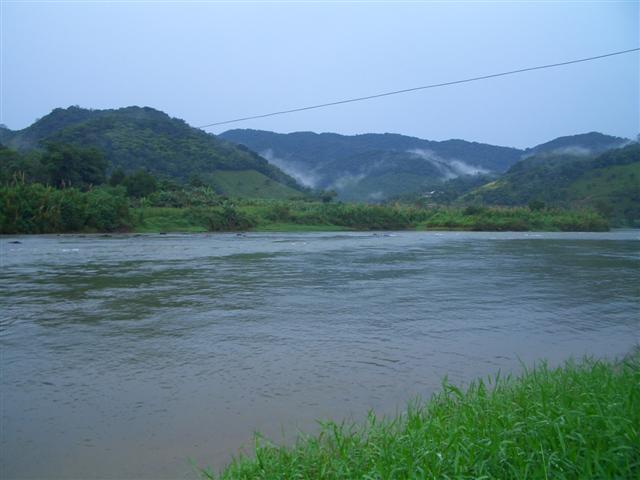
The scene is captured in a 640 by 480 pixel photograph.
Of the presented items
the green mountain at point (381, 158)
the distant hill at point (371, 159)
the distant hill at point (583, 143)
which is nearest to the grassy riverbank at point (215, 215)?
the distant hill at point (583, 143)

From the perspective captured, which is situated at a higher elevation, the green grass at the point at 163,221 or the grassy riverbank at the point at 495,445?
the green grass at the point at 163,221

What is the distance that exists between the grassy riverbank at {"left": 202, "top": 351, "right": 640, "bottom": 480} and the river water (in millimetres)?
788

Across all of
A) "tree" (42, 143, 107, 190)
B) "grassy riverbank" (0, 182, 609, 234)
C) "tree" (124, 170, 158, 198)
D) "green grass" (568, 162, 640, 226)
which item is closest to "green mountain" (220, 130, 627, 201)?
"grassy riverbank" (0, 182, 609, 234)

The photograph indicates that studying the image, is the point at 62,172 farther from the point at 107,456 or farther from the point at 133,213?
the point at 107,456

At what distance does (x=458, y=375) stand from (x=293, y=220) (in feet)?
139

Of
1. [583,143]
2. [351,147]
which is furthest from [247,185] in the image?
[351,147]

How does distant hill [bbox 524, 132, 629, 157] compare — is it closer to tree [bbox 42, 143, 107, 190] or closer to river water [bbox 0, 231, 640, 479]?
tree [bbox 42, 143, 107, 190]

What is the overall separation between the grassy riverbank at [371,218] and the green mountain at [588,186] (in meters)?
2.54

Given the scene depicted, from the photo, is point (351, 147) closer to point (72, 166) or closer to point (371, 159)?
point (371, 159)

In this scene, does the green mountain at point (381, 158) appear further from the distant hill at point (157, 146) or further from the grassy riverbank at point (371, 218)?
the grassy riverbank at point (371, 218)

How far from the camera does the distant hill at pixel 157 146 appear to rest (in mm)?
75381

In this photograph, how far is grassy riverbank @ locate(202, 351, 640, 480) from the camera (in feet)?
9.41

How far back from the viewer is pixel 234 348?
6.55m

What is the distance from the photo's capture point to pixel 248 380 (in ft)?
17.7
